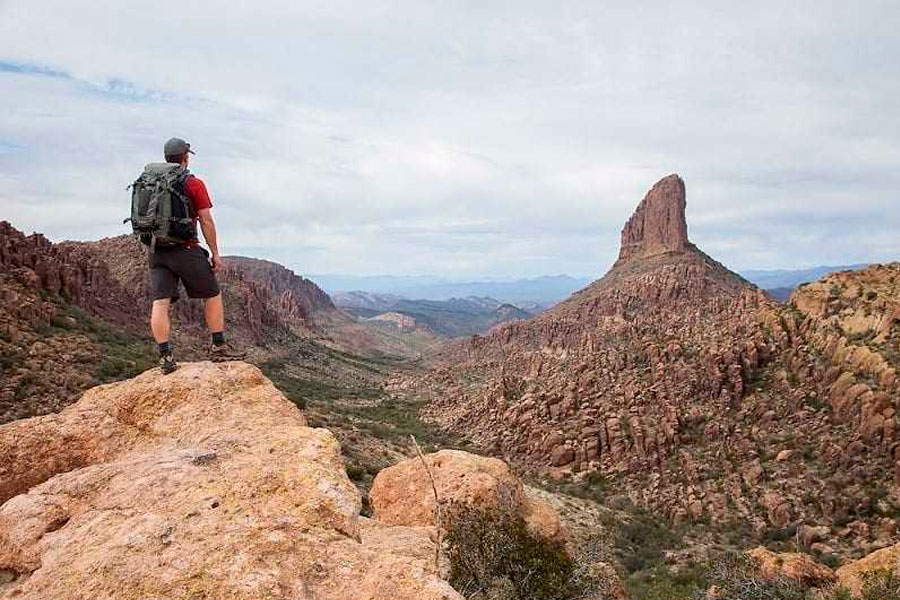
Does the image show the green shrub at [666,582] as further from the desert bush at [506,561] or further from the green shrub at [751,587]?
the desert bush at [506,561]

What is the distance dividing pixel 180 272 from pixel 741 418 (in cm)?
3787

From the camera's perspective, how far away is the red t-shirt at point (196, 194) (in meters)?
7.89

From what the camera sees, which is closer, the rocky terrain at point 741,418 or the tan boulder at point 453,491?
the tan boulder at point 453,491

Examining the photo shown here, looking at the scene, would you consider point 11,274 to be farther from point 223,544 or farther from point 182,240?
point 223,544

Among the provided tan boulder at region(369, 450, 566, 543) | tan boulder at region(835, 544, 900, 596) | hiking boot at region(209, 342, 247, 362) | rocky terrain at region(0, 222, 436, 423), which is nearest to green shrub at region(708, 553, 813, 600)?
tan boulder at region(835, 544, 900, 596)

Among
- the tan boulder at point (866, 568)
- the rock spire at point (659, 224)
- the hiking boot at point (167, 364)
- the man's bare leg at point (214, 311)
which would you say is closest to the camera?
the hiking boot at point (167, 364)

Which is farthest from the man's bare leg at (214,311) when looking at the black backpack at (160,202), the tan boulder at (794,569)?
the tan boulder at (794,569)

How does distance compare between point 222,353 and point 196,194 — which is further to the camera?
point 222,353

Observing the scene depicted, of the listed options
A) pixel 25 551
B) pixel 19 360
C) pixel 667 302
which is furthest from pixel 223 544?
pixel 667 302

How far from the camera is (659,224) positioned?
126250 millimetres

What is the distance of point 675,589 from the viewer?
1930 centimetres

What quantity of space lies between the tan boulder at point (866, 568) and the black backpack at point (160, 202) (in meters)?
18.2

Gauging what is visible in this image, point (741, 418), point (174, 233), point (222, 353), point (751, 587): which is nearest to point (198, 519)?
point (174, 233)

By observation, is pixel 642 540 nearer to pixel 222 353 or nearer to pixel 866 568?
pixel 866 568
